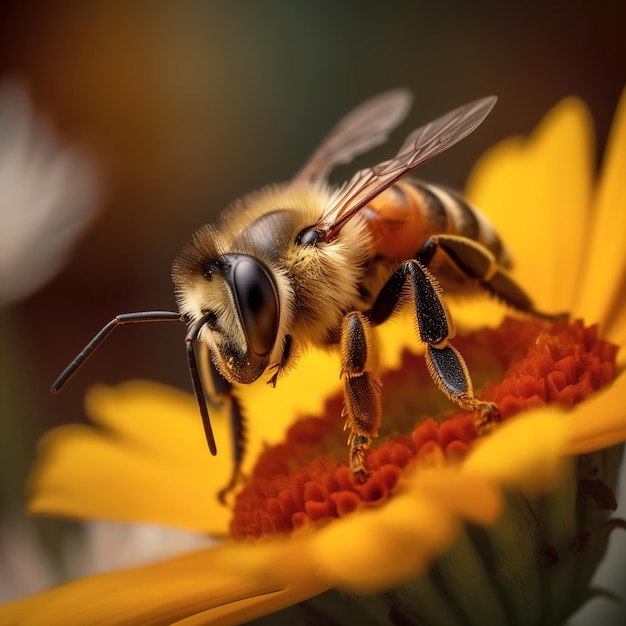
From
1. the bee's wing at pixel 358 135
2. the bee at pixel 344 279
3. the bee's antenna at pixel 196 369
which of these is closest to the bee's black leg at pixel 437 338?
the bee at pixel 344 279

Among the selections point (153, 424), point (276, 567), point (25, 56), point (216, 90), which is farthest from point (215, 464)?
point (25, 56)

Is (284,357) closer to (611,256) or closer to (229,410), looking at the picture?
(229,410)

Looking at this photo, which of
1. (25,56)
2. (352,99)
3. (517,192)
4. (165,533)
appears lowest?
(165,533)

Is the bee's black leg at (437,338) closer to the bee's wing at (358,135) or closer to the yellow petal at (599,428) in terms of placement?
the yellow petal at (599,428)

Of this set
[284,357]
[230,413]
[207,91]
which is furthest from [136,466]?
[207,91]

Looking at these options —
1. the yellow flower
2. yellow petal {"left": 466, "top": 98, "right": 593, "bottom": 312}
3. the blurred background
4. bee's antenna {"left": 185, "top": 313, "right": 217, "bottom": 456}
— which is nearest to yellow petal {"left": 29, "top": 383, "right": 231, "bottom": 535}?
the yellow flower

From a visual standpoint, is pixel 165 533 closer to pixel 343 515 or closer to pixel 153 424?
pixel 153 424
